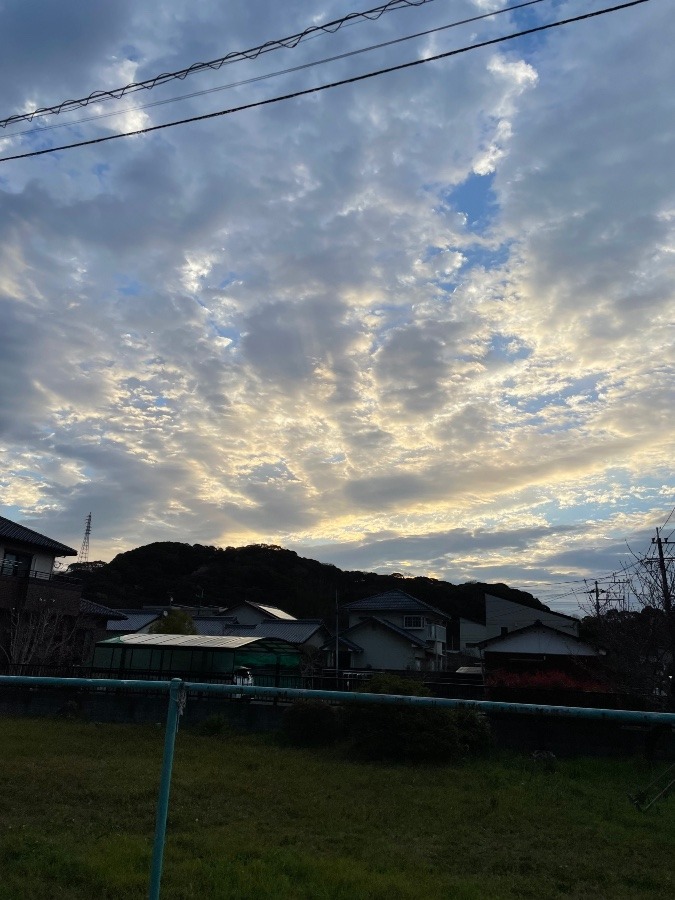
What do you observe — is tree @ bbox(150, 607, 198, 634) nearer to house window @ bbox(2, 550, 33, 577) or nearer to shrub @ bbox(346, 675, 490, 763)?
house window @ bbox(2, 550, 33, 577)

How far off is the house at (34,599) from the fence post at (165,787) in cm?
2211

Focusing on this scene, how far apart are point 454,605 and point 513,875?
7236cm

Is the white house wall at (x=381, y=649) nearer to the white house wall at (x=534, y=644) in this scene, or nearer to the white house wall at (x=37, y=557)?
the white house wall at (x=534, y=644)

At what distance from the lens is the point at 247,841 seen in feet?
19.8

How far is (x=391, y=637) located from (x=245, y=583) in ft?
103

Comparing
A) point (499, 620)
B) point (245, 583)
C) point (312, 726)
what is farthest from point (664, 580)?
point (245, 583)

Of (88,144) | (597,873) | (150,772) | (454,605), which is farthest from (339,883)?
(454,605)

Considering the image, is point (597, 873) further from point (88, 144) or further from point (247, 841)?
point (88, 144)

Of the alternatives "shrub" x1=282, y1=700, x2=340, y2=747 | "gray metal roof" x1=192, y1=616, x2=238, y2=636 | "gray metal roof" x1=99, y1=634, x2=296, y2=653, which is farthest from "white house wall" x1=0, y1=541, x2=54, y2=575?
"shrub" x1=282, y1=700, x2=340, y2=747

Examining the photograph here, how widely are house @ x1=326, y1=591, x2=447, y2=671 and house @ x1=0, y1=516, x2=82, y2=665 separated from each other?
62.7ft

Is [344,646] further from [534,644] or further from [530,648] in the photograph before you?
[534,644]

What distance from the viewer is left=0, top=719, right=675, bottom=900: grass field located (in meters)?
4.89

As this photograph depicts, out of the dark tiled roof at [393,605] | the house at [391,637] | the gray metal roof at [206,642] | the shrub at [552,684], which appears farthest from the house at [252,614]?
the shrub at [552,684]

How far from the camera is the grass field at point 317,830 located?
16.0ft
